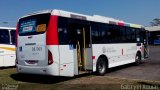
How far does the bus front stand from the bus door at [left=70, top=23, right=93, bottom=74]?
168cm

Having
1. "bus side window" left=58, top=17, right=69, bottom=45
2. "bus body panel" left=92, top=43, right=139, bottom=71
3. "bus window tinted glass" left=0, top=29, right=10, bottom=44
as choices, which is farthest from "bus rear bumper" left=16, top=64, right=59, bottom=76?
"bus window tinted glass" left=0, top=29, right=10, bottom=44

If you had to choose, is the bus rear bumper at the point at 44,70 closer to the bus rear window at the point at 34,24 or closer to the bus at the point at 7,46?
the bus rear window at the point at 34,24

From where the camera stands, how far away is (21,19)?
1377 cm

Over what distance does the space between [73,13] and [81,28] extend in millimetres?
965

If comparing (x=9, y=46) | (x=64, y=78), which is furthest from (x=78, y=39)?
(x=9, y=46)

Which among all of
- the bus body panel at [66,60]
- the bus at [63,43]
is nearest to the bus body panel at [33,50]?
the bus at [63,43]

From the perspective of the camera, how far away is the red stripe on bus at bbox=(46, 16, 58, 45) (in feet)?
39.6

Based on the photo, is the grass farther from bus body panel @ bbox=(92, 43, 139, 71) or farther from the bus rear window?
the bus rear window

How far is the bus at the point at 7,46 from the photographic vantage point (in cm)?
1892

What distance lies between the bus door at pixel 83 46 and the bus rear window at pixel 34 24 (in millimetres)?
1678

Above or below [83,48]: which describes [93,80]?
below

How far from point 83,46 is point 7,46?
684 cm

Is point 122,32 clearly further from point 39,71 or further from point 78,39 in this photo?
point 39,71

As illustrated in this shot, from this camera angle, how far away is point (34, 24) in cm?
1289
